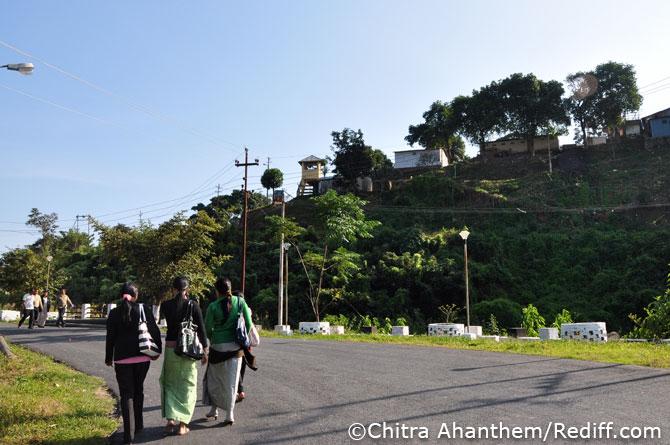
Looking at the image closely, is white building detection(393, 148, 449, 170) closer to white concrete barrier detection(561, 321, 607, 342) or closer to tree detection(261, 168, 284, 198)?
tree detection(261, 168, 284, 198)

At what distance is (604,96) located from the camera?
60.2m

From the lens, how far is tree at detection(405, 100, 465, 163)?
66.6 m

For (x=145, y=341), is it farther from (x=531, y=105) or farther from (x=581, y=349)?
(x=531, y=105)

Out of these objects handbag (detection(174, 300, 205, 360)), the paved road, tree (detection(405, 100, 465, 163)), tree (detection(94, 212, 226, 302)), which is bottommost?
the paved road

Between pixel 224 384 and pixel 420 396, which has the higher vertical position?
pixel 224 384

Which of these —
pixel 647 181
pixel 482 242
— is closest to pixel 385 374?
pixel 482 242

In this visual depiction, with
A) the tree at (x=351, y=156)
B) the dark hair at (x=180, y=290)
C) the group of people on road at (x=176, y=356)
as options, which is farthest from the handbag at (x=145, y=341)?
the tree at (x=351, y=156)

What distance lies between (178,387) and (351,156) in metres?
54.1

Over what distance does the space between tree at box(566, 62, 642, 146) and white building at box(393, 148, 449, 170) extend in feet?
48.4

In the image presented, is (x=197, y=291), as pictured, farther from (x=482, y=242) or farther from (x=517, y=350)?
(x=482, y=242)

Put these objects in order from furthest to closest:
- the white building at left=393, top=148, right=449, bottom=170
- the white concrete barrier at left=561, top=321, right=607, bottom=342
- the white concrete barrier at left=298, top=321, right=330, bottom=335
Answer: the white building at left=393, top=148, right=449, bottom=170 < the white concrete barrier at left=298, top=321, right=330, bottom=335 < the white concrete barrier at left=561, top=321, right=607, bottom=342

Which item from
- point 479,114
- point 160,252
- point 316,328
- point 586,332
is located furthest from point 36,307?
point 479,114

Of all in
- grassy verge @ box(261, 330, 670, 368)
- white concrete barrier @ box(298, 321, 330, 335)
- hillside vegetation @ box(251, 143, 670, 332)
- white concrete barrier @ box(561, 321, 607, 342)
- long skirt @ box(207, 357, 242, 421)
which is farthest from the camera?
hillside vegetation @ box(251, 143, 670, 332)

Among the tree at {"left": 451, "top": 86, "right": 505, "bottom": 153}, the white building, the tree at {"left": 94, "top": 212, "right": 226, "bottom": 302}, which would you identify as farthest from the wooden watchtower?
the tree at {"left": 94, "top": 212, "right": 226, "bottom": 302}
